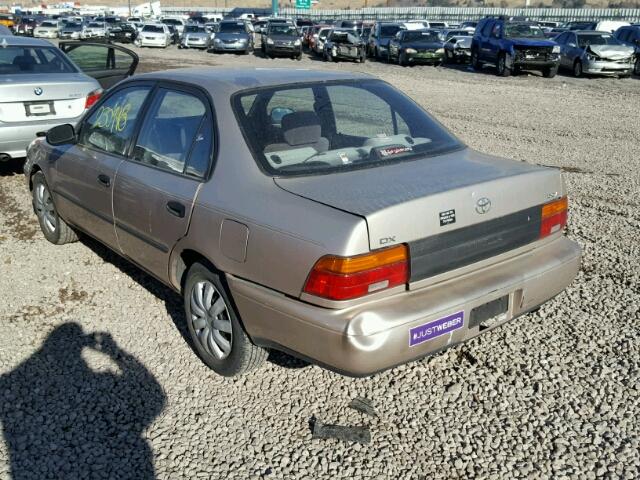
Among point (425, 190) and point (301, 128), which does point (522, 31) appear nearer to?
point (301, 128)

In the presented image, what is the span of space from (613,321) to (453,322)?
178 centimetres

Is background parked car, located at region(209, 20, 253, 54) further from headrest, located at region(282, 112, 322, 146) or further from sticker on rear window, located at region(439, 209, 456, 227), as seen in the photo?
sticker on rear window, located at region(439, 209, 456, 227)

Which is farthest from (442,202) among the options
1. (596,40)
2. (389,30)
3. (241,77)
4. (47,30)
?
(47,30)

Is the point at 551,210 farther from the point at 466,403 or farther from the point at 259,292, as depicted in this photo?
the point at 259,292

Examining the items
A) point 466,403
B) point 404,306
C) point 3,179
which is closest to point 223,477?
point 404,306

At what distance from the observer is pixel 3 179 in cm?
Answer: 810

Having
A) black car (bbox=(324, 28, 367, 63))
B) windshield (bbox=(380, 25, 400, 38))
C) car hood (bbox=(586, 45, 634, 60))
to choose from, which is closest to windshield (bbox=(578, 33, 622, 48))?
car hood (bbox=(586, 45, 634, 60))

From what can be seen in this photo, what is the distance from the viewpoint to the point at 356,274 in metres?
2.85

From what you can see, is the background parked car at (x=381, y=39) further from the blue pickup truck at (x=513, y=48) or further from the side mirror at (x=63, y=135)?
the side mirror at (x=63, y=135)

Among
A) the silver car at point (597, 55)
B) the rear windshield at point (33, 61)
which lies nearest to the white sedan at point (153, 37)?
the silver car at point (597, 55)

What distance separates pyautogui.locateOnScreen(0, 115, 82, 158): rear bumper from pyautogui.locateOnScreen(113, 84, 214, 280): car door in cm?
361

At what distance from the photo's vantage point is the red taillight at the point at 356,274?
2.83m

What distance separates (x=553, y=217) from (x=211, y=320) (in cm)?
198

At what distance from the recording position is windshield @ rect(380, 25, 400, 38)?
28.7 meters
